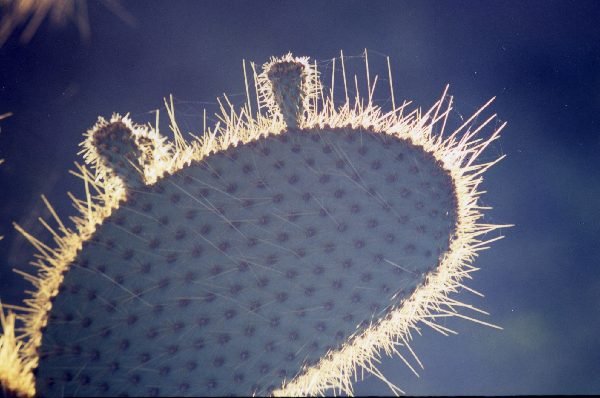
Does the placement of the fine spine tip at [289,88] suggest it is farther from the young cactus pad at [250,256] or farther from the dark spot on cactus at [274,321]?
the dark spot on cactus at [274,321]

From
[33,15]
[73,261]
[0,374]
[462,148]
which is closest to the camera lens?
[0,374]

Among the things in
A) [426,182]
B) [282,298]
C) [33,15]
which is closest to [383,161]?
[426,182]

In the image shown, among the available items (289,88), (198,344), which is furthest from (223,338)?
(289,88)

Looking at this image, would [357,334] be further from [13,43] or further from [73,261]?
[13,43]

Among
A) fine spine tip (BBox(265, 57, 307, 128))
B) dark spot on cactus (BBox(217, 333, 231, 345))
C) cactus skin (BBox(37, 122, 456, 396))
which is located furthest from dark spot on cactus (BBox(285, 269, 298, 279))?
fine spine tip (BBox(265, 57, 307, 128))

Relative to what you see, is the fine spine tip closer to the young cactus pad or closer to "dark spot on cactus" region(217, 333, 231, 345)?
the young cactus pad

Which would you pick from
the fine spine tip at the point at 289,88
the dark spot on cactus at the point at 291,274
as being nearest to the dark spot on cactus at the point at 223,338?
the dark spot on cactus at the point at 291,274

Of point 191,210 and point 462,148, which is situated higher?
point 462,148
